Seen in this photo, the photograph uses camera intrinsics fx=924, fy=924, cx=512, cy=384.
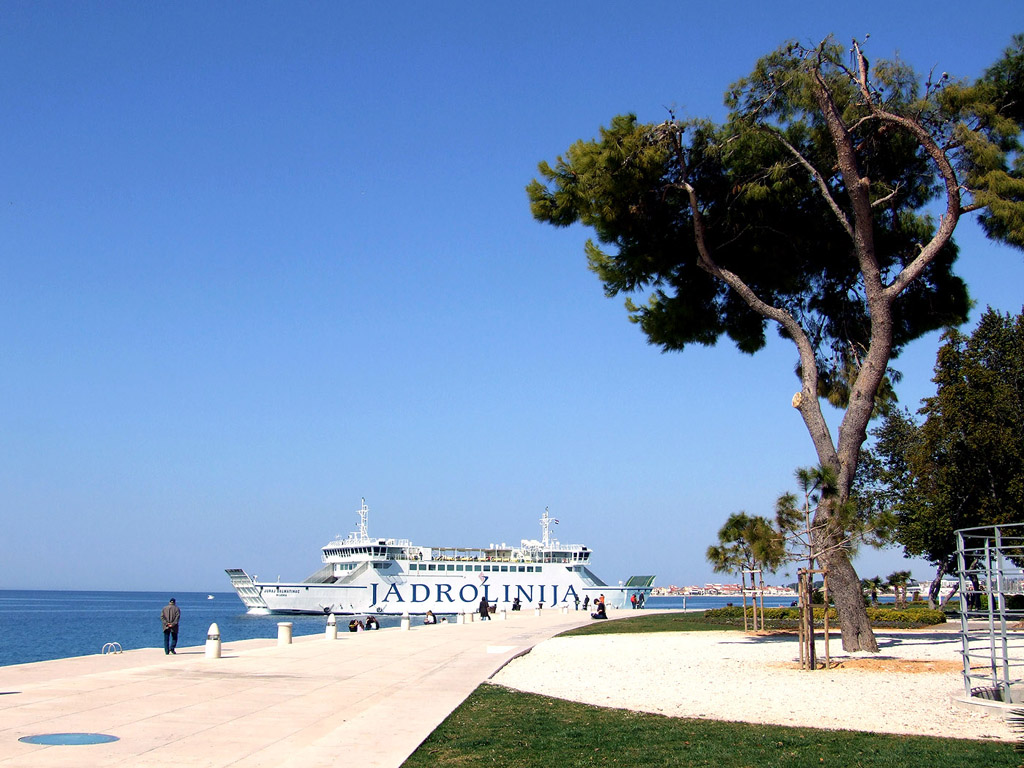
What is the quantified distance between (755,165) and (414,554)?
5899cm

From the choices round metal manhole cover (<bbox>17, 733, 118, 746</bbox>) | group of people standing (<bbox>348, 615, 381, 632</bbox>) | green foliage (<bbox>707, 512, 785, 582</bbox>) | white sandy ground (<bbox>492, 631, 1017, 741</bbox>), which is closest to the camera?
round metal manhole cover (<bbox>17, 733, 118, 746</bbox>)

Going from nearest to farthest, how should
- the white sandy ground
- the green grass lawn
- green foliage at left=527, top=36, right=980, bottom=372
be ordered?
the green grass lawn
the white sandy ground
green foliage at left=527, top=36, right=980, bottom=372

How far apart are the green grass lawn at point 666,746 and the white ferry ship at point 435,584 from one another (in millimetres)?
60159

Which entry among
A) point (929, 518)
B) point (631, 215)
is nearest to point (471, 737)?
point (631, 215)

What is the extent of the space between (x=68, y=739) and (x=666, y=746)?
572 centimetres

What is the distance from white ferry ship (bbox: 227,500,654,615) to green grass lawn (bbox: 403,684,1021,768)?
197ft

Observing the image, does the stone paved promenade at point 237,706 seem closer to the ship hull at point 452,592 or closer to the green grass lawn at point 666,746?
the green grass lawn at point 666,746

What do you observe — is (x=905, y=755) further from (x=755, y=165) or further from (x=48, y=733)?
(x=755, y=165)

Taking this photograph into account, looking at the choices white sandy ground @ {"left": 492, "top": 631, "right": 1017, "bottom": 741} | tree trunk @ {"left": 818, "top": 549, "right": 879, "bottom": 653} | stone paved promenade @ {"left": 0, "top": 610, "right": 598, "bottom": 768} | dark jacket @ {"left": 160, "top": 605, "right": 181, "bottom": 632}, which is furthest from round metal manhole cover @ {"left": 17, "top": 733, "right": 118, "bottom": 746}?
tree trunk @ {"left": 818, "top": 549, "right": 879, "bottom": 653}

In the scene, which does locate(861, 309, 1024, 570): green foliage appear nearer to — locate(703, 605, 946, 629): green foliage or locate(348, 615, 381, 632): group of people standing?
locate(703, 605, 946, 629): green foliage

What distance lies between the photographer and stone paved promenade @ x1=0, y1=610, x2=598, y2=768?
823 centimetres

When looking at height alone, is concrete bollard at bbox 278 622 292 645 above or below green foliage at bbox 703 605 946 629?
above

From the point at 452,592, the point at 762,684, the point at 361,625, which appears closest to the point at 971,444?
the point at 762,684

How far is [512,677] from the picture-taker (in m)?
15.8
